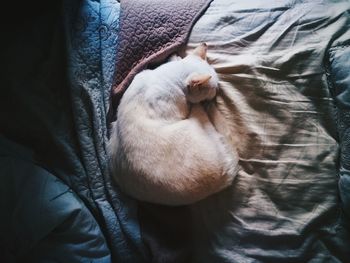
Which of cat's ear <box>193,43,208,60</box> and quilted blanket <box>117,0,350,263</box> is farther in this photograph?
cat's ear <box>193,43,208,60</box>

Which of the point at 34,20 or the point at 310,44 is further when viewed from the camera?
the point at 34,20

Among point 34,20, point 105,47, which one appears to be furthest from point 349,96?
point 34,20

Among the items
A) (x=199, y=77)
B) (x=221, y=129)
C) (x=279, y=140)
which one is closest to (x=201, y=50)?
(x=199, y=77)

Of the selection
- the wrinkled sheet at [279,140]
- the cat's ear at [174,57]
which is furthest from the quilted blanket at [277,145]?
the cat's ear at [174,57]

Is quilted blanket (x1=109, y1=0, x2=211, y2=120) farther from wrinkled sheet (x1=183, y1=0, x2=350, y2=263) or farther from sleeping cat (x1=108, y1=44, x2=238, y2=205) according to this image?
wrinkled sheet (x1=183, y1=0, x2=350, y2=263)

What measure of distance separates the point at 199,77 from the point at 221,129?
172 millimetres

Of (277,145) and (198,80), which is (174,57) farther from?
(277,145)

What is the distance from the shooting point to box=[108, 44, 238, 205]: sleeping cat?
86cm

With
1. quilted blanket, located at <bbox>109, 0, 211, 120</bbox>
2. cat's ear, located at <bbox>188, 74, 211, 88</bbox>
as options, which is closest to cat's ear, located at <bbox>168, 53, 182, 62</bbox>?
quilted blanket, located at <bbox>109, 0, 211, 120</bbox>

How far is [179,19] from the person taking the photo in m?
1.02

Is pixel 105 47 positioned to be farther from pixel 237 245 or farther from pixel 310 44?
pixel 237 245

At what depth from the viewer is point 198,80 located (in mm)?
902

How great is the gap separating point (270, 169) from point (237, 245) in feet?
0.78

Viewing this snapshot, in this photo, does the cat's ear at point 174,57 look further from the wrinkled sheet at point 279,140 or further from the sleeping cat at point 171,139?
the wrinkled sheet at point 279,140
